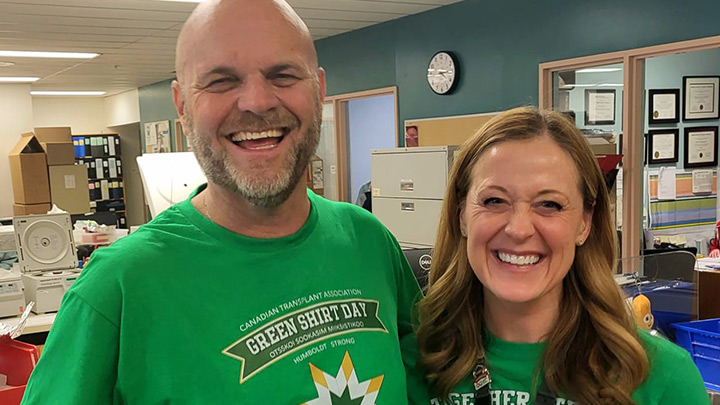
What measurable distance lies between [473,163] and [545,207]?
0.19 metres

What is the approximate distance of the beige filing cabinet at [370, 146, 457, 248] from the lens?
14.3ft

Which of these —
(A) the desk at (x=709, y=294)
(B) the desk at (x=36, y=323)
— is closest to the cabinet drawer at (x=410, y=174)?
(A) the desk at (x=709, y=294)

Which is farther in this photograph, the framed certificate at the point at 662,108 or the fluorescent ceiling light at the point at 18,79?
the fluorescent ceiling light at the point at 18,79

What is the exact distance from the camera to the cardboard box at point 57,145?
27.7 ft

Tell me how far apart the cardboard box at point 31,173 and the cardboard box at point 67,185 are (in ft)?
0.29

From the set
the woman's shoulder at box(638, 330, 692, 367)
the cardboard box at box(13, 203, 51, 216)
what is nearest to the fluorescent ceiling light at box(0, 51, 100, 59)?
the cardboard box at box(13, 203, 51, 216)

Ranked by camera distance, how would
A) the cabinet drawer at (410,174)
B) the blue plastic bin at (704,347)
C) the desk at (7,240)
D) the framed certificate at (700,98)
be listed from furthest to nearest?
the framed certificate at (700,98), the cabinet drawer at (410,174), the desk at (7,240), the blue plastic bin at (704,347)

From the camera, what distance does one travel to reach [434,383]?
4.41ft

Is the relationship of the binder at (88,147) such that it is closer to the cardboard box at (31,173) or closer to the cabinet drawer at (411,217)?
the cardboard box at (31,173)

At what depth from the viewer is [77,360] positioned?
3.37 ft

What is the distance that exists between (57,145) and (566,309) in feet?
27.8

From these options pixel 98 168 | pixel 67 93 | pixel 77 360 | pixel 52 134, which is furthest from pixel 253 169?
pixel 67 93

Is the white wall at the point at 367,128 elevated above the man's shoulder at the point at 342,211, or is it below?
above

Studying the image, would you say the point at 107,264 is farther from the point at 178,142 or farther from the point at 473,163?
the point at 178,142
